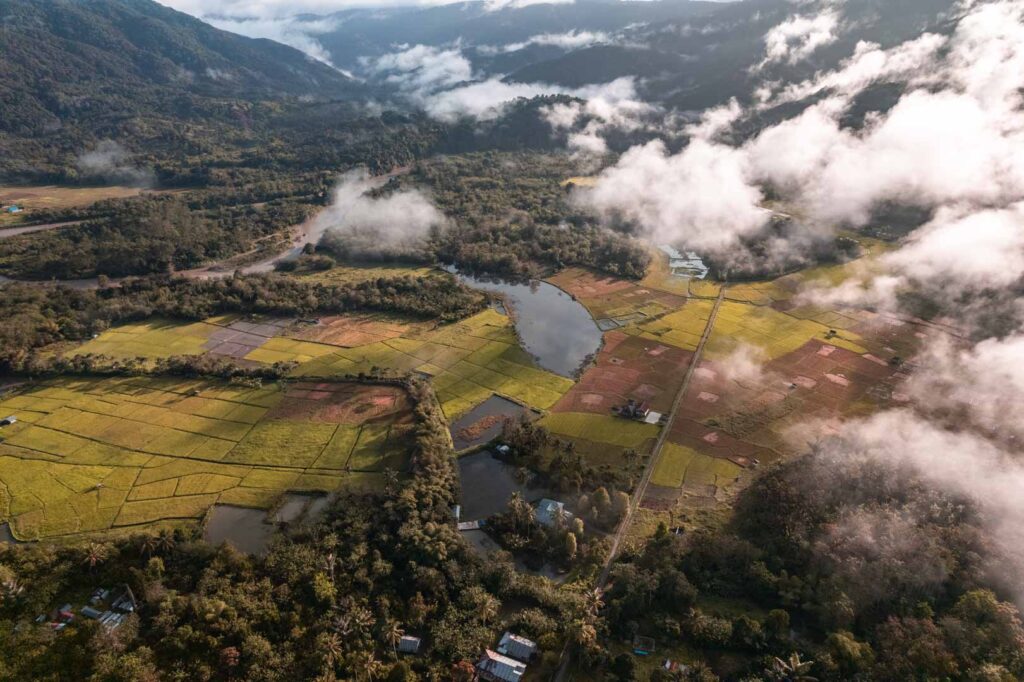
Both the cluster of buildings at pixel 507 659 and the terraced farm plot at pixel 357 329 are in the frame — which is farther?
the terraced farm plot at pixel 357 329

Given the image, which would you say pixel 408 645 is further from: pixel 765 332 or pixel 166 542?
pixel 765 332

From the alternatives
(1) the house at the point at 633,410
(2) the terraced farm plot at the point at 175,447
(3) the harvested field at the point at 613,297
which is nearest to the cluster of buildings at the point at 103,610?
(2) the terraced farm plot at the point at 175,447

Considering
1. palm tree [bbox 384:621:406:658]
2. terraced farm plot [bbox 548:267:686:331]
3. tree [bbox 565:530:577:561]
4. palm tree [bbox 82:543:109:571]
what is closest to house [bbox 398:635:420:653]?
palm tree [bbox 384:621:406:658]

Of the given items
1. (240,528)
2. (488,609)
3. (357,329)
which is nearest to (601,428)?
(488,609)

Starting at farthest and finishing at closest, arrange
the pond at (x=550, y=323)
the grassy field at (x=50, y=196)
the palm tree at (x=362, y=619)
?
the grassy field at (x=50, y=196), the pond at (x=550, y=323), the palm tree at (x=362, y=619)

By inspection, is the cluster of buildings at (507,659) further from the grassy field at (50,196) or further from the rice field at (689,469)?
the grassy field at (50,196)

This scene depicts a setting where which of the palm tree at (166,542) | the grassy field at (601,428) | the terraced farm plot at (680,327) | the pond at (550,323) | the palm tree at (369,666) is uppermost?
the terraced farm plot at (680,327)

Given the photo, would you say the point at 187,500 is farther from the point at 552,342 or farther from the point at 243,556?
the point at 552,342
